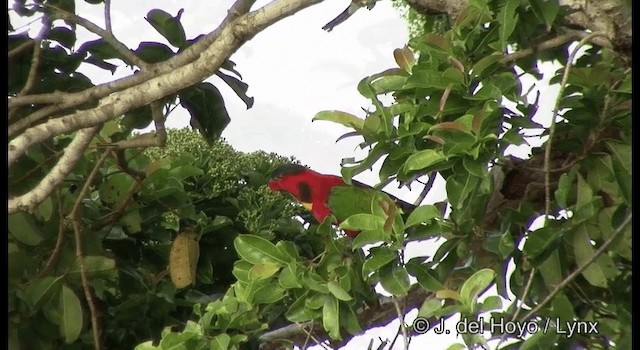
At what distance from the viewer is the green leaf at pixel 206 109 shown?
0.66 m

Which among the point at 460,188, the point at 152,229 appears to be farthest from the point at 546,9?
the point at 152,229

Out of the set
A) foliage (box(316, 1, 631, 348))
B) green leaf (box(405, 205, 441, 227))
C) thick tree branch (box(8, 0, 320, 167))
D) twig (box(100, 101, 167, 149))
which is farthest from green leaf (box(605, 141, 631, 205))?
twig (box(100, 101, 167, 149))

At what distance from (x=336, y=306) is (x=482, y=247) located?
103 millimetres

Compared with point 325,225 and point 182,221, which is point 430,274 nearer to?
point 325,225

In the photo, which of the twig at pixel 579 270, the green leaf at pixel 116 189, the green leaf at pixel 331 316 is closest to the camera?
the twig at pixel 579 270

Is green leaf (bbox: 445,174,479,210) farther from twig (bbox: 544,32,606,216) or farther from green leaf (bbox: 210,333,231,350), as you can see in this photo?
green leaf (bbox: 210,333,231,350)

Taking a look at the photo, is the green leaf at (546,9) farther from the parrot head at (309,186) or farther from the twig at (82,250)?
the twig at (82,250)

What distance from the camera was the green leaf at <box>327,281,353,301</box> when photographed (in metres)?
0.55

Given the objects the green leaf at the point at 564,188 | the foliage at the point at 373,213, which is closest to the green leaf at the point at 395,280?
the foliage at the point at 373,213

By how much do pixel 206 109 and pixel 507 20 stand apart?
25 cm

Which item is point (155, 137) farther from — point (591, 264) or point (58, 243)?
point (591, 264)

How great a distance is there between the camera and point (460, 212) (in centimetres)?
53

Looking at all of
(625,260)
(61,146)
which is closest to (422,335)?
(625,260)

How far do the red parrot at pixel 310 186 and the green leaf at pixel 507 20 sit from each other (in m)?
0.15
